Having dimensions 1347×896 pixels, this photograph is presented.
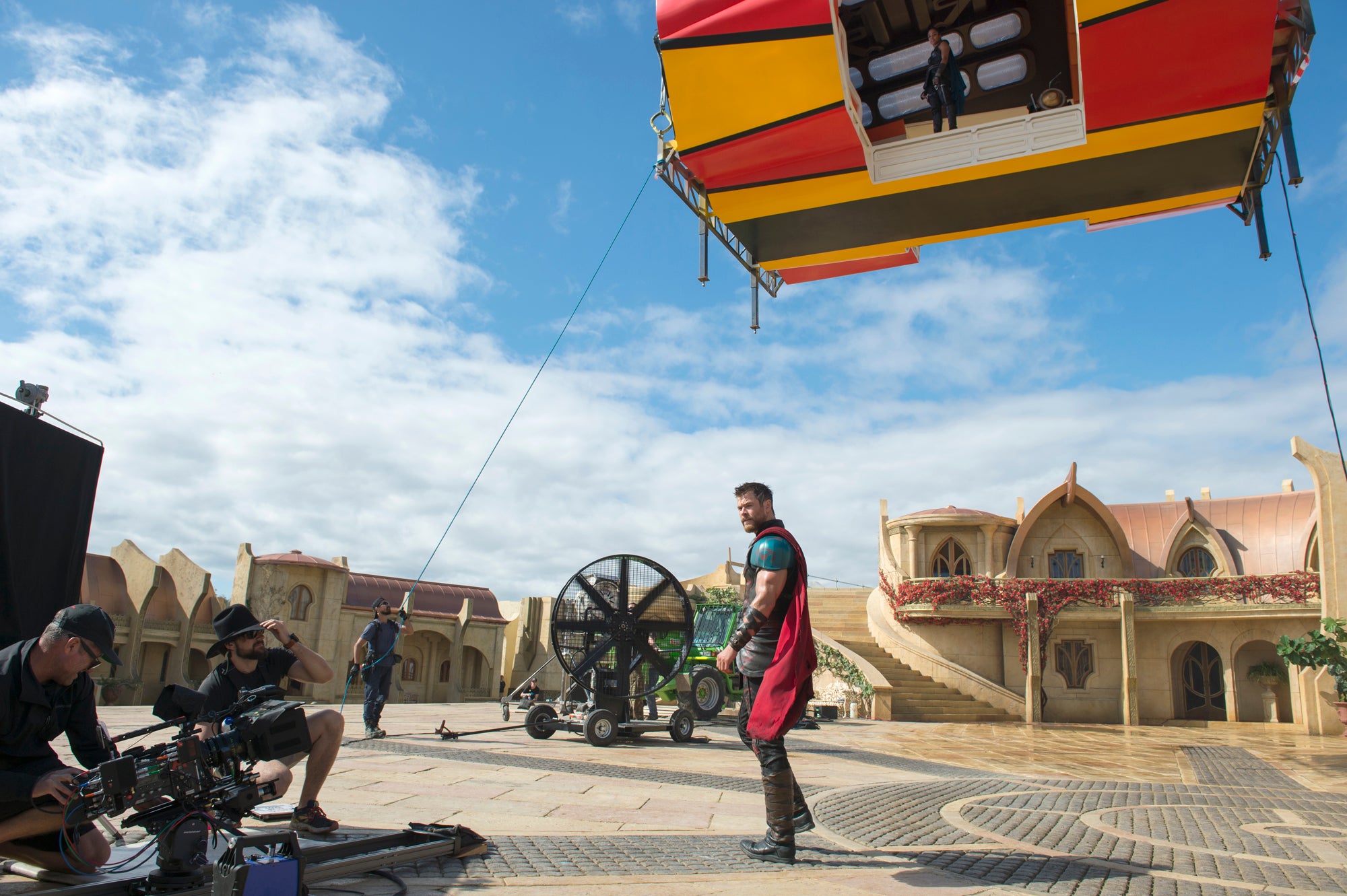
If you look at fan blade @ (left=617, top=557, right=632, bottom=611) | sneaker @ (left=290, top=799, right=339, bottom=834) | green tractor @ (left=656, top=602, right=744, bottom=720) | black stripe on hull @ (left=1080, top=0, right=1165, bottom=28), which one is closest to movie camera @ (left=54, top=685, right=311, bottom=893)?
sneaker @ (left=290, top=799, right=339, bottom=834)

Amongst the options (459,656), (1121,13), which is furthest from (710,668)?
(459,656)

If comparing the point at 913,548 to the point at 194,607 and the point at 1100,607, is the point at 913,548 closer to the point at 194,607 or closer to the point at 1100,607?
the point at 1100,607

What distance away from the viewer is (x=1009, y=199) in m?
10.2

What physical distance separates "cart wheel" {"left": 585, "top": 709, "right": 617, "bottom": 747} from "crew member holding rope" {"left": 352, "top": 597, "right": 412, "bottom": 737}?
237 cm

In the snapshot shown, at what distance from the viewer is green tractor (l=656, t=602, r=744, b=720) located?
13.5 m

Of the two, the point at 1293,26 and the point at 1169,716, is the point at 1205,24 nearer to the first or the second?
the point at 1293,26

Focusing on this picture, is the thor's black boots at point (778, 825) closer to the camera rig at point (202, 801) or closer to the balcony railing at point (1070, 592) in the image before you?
the camera rig at point (202, 801)

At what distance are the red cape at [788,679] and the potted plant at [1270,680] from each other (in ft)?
75.8

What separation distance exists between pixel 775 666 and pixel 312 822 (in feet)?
7.44

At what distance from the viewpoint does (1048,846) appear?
437cm

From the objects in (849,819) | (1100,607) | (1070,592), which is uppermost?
(1070,592)

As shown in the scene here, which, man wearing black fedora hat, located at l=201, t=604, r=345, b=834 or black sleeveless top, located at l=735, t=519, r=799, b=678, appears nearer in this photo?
man wearing black fedora hat, located at l=201, t=604, r=345, b=834

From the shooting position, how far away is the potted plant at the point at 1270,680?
69.3 feet

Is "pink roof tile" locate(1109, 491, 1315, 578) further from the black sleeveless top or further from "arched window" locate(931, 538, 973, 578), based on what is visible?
the black sleeveless top
